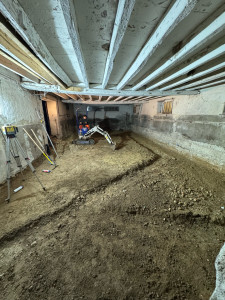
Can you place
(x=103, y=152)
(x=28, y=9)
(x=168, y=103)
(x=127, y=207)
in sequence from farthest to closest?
(x=168, y=103) → (x=103, y=152) → (x=127, y=207) → (x=28, y=9)

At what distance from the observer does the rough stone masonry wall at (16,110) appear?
2604mm

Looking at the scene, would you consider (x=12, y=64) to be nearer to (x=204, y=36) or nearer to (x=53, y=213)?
(x=53, y=213)

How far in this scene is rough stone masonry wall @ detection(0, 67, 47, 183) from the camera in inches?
103

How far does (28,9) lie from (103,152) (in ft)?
13.4

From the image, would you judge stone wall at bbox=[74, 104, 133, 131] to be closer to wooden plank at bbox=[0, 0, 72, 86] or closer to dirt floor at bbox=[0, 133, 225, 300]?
dirt floor at bbox=[0, 133, 225, 300]

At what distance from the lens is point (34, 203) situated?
214 centimetres

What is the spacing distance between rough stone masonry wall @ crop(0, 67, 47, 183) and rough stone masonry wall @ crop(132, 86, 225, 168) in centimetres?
583

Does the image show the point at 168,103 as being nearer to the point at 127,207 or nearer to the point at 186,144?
the point at 186,144

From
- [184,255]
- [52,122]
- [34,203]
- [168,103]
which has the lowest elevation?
[184,255]

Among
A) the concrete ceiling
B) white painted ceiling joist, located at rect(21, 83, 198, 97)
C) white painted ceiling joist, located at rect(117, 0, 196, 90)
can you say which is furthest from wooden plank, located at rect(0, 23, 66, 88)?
white painted ceiling joist, located at rect(117, 0, 196, 90)

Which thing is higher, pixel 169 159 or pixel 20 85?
pixel 20 85

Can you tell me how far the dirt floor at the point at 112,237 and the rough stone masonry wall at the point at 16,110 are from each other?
1.06 meters

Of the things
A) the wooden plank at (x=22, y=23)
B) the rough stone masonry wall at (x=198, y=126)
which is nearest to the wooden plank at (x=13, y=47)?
the wooden plank at (x=22, y=23)

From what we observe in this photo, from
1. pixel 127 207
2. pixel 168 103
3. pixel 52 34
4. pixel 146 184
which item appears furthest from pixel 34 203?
pixel 168 103
